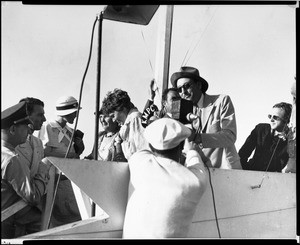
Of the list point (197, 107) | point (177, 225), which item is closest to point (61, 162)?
point (177, 225)

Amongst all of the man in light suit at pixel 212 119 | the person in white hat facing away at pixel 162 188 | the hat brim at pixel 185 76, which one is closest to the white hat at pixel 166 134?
the person in white hat facing away at pixel 162 188

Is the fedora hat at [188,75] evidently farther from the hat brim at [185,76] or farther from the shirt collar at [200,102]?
the shirt collar at [200,102]

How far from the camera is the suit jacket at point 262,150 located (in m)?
5.14

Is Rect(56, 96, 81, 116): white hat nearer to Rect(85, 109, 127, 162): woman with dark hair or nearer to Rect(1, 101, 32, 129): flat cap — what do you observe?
Rect(85, 109, 127, 162): woman with dark hair

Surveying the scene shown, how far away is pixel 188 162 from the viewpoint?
349 cm

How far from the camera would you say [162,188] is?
10.4 feet

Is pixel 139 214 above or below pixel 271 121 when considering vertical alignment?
below

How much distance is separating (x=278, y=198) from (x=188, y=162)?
35.1 inches

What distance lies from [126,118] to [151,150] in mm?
→ 1204

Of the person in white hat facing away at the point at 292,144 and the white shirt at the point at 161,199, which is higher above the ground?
the person in white hat facing away at the point at 292,144

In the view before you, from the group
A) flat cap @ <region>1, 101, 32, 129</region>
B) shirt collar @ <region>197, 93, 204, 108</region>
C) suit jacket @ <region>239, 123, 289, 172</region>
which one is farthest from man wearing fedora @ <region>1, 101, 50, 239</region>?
suit jacket @ <region>239, 123, 289, 172</region>

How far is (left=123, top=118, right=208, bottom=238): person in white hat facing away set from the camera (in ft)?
10.4

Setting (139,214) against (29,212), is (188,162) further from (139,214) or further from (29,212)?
(29,212)
